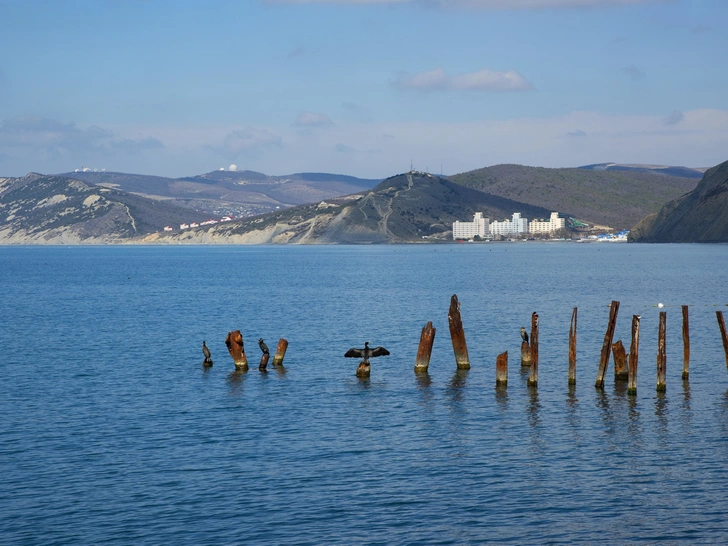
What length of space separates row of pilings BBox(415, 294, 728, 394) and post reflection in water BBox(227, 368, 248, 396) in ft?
24.6

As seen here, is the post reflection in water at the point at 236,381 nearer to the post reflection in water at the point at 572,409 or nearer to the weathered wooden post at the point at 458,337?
the weathered wooden post at the point at 458,337

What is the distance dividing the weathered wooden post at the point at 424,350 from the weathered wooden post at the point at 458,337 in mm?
929

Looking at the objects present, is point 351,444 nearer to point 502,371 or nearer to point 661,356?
point 502,371

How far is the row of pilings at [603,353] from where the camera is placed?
104 ft

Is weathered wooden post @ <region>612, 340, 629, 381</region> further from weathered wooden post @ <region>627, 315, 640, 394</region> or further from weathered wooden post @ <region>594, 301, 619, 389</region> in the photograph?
weathered wooden post @ <region>627, 315, 640, 394</region>

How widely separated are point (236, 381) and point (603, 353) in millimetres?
14729

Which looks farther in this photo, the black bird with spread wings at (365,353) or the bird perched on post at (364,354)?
the black bird with spread wings at (365,353)

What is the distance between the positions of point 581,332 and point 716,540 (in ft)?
111

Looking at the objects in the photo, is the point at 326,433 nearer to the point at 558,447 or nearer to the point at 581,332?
the point at 558,447

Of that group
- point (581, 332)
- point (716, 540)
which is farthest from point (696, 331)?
point (716, 540)

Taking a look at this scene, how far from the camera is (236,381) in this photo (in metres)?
36.7

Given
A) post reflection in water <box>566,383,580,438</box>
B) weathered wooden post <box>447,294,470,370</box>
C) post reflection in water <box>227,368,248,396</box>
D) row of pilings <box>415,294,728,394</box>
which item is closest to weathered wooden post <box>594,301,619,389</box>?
row of pilings <box>415,294,728,394</box>

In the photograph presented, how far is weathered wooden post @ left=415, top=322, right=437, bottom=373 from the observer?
37.3 metres

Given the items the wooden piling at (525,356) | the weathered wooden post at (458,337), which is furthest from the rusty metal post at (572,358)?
the wooden piling at (525,356)
